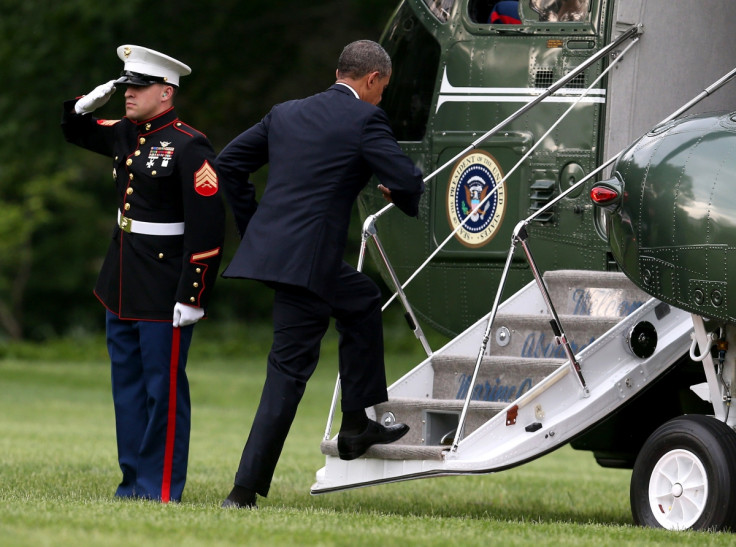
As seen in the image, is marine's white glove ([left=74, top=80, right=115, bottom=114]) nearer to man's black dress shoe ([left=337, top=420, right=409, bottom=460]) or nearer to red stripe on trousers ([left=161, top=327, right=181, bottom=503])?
red stripe on trousers ([left=161, top=327, right=181, bottom=503])

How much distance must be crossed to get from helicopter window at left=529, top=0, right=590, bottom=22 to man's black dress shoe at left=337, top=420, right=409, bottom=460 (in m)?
2.50

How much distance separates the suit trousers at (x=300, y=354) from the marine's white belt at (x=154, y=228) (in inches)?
29.6

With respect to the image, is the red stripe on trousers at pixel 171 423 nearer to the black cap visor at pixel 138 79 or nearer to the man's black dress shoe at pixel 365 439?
the man's black dress shoe at pixel 365 439

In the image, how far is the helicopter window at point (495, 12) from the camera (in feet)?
25.9

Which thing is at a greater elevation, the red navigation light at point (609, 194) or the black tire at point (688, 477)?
the red navigation light at point (609, 194)

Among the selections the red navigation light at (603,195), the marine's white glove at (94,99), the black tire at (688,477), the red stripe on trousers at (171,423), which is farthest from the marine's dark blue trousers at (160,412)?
the black tire at (688,477)

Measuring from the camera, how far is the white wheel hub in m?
5.67

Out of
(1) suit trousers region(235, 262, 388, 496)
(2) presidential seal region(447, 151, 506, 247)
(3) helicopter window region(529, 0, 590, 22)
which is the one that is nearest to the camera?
(1) suit trousers region(235, 262, 388, 496)

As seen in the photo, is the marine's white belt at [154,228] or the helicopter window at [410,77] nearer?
the marine's white belt at [154,228]

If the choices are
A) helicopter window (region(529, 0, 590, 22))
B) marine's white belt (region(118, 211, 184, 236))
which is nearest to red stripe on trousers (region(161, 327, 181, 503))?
marine's white belt (region(118, 211, 184, 236))

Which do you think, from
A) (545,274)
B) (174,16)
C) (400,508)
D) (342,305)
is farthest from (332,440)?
(174,16)

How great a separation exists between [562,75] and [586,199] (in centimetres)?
66

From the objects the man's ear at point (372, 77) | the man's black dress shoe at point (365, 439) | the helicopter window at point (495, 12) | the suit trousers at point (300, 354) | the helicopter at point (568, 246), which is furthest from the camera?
the helicopter window at point (495, 12)

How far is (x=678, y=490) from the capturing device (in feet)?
18.9
